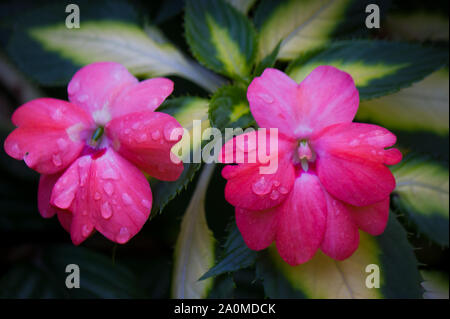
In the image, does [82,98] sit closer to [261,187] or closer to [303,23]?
[261,187]

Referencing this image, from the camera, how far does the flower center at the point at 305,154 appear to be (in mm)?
446

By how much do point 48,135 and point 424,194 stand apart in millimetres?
555

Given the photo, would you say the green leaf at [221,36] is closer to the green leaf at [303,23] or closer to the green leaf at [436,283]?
the green leaf at [303,23]

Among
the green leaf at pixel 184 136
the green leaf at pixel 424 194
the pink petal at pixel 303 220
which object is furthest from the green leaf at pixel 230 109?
the green leaf at pixel 424 194

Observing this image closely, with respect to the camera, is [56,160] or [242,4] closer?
[56,160]

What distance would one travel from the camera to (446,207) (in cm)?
67

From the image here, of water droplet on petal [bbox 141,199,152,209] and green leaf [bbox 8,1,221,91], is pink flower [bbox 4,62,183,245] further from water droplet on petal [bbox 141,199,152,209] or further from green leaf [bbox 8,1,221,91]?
green leaf [bbox 8,1,221,91]

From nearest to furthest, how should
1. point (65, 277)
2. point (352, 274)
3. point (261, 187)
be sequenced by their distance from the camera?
point (261, 187)
point (352, 274)
point (65, 277)

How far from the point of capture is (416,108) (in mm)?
693

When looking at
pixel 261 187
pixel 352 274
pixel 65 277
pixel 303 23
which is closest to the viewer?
pixel 261 187

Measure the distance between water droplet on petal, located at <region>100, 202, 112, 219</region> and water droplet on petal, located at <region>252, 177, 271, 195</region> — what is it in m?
0.15

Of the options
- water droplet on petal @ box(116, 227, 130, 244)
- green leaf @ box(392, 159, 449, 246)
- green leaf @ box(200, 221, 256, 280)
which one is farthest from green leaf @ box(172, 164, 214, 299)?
green leaf @ box(392, 159, 449, 246)

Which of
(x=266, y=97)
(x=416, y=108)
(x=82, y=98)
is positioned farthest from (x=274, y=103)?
(x=416, y=108)

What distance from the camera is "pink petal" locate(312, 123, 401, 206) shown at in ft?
1.40
